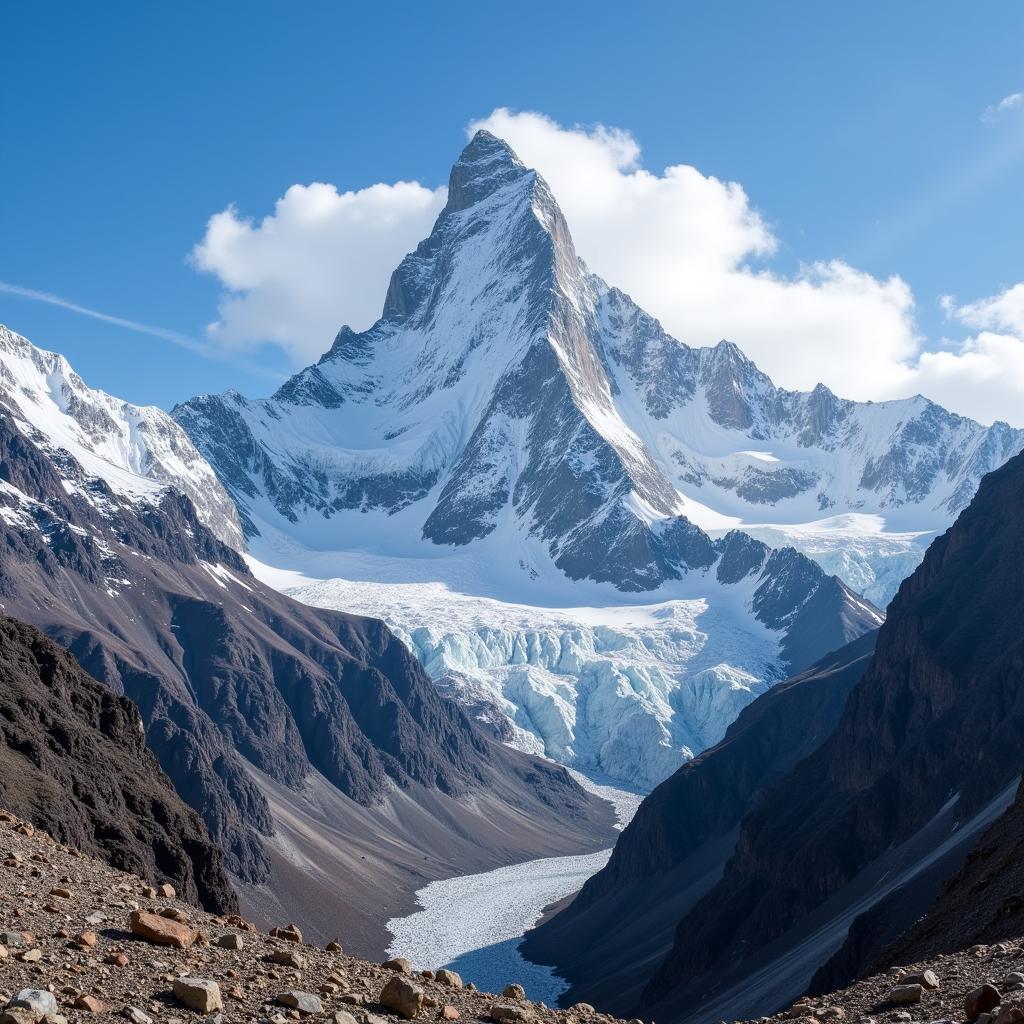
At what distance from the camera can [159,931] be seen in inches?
804

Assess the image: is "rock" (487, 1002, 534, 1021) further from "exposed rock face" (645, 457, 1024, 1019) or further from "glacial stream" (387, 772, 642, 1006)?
"glacial stream" (387, 772, 642, 1006)

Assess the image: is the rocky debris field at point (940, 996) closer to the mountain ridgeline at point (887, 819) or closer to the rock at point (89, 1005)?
the rock at point (89, 1005)

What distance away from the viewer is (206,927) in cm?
2339

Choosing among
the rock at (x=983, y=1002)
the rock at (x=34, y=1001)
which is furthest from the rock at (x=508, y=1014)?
the rock at (x=34, y=1001)

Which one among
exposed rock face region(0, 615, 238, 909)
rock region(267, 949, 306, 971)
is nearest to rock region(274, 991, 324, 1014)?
rock region(267, 949, 306, 971)

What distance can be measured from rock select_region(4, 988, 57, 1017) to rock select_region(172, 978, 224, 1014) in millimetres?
1940

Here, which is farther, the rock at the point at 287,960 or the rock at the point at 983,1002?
the rock at the point at 287,960

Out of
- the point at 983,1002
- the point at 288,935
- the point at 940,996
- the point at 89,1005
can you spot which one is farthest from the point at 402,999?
the point at 940,996

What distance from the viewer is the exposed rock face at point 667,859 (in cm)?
14850

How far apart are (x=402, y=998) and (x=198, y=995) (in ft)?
11.4

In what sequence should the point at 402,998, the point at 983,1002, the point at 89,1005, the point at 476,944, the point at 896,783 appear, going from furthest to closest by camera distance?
the point at 476,944 < the point at 896,783 < the point at 402,998 < the point at 983,1002 < the point at 89,1005

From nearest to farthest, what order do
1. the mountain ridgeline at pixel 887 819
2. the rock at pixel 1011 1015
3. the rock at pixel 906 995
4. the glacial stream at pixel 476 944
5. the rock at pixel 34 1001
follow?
the rock at pixel 34 1001
the rock at pixel 1011 1015
the rock at pixel 906 995
the mountain ridgeline at pixel 887 819
the glacial stream at pixel 476 944

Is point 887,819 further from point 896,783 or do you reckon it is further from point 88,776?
point 88,776

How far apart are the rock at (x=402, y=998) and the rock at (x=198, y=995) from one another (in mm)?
2866
